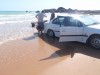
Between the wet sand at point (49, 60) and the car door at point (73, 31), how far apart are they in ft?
1.47

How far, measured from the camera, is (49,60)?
24.9ft

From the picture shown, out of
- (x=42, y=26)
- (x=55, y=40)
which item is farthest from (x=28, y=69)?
(x=42, y=26)

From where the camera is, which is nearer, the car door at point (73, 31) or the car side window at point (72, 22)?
the car door at point (73, 31)

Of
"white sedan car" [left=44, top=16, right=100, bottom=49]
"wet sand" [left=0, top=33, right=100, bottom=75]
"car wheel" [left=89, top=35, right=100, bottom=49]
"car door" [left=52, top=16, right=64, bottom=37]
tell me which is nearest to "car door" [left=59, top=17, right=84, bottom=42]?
"white sedan car" [left=44, top=16, right=100, bottom=49]

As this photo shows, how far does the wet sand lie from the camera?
21.0 feet

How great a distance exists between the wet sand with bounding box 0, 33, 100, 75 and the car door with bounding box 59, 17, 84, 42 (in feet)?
1.47

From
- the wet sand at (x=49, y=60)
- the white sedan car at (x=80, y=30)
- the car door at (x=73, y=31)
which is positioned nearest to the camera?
the wet sand at (x=49, y=60)

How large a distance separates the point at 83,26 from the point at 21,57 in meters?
3.49

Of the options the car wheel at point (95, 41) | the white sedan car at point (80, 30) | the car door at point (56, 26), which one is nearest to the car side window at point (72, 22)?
the white sedan car at point (80, 30)

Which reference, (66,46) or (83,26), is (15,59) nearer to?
(66,46)

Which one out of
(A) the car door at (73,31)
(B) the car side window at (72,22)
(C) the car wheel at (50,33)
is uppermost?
(B) the car side window at (72,22)

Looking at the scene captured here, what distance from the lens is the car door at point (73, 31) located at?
965 cm

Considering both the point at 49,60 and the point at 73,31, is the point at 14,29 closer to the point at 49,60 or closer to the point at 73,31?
the point at 73,31

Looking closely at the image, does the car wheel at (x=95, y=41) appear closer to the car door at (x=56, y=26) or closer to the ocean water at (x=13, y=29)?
the car door at (x=56, y=26)
